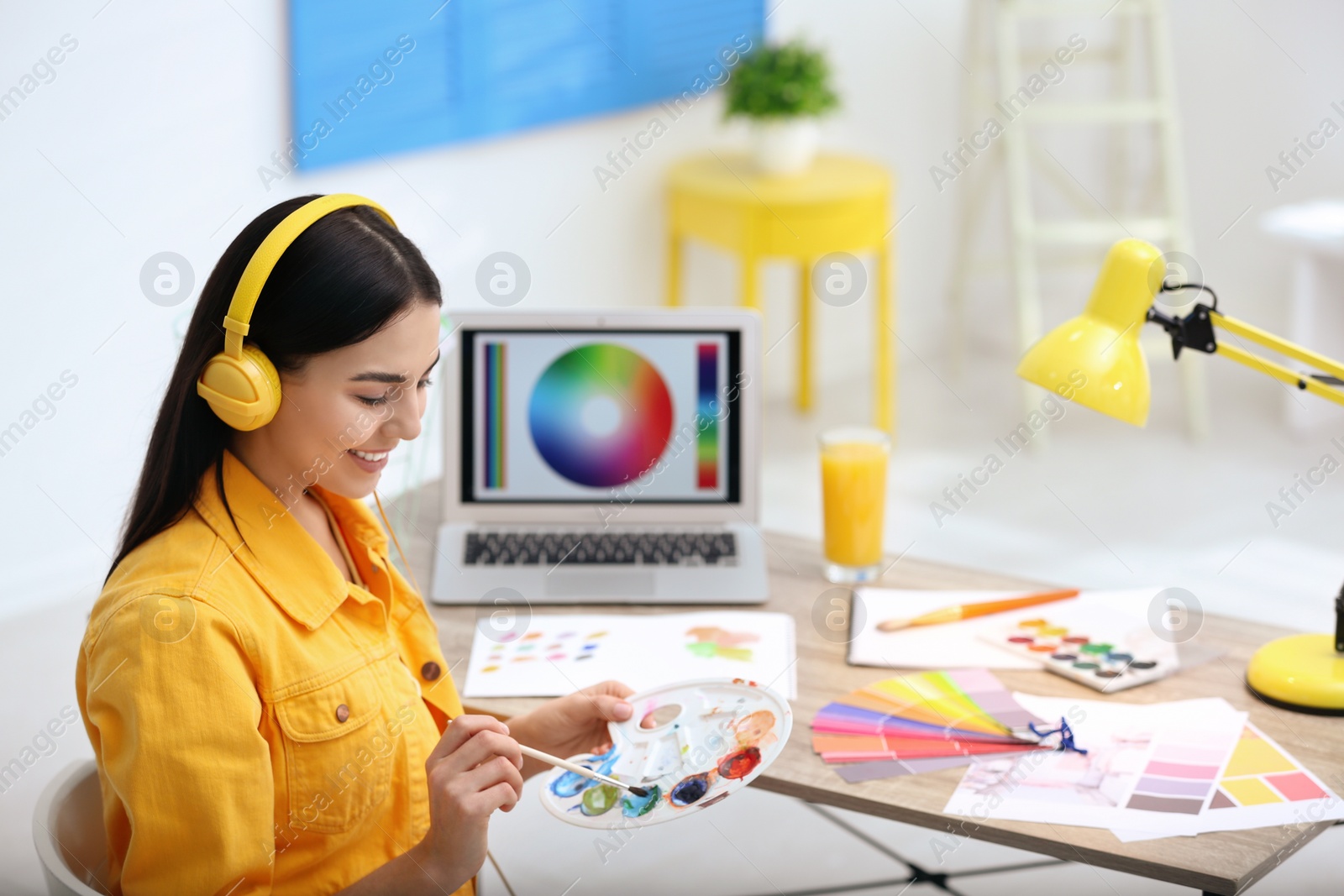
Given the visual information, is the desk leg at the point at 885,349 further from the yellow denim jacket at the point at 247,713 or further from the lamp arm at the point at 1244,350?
the yellow denim jacket at the point at 247,713

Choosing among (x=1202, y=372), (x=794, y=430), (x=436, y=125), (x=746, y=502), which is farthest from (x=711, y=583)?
(x=1202, y=372)

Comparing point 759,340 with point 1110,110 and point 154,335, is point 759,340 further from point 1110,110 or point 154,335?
point 1110,110

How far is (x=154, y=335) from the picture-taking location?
276cm

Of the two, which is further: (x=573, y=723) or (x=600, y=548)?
(x=600, y=548)

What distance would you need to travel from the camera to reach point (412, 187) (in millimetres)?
3107

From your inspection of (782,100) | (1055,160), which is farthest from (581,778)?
(1055,160)

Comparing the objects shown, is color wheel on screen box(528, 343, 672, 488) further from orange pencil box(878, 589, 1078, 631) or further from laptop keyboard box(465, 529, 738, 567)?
orange pencil box(878, 589, 1078, 631)

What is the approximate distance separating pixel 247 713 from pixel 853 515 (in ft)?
2.78

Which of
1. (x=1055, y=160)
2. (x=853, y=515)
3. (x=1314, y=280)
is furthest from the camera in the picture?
(x=1055, y=160)

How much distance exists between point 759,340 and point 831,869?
90cm

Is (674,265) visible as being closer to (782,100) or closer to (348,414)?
(782,100)

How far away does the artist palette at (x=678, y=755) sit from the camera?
114 centimetres

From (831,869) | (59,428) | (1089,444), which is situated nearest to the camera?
(831,869)

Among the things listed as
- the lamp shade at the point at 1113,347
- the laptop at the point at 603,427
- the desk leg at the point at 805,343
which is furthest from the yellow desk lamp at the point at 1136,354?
the desk leg at the point at 805,343
